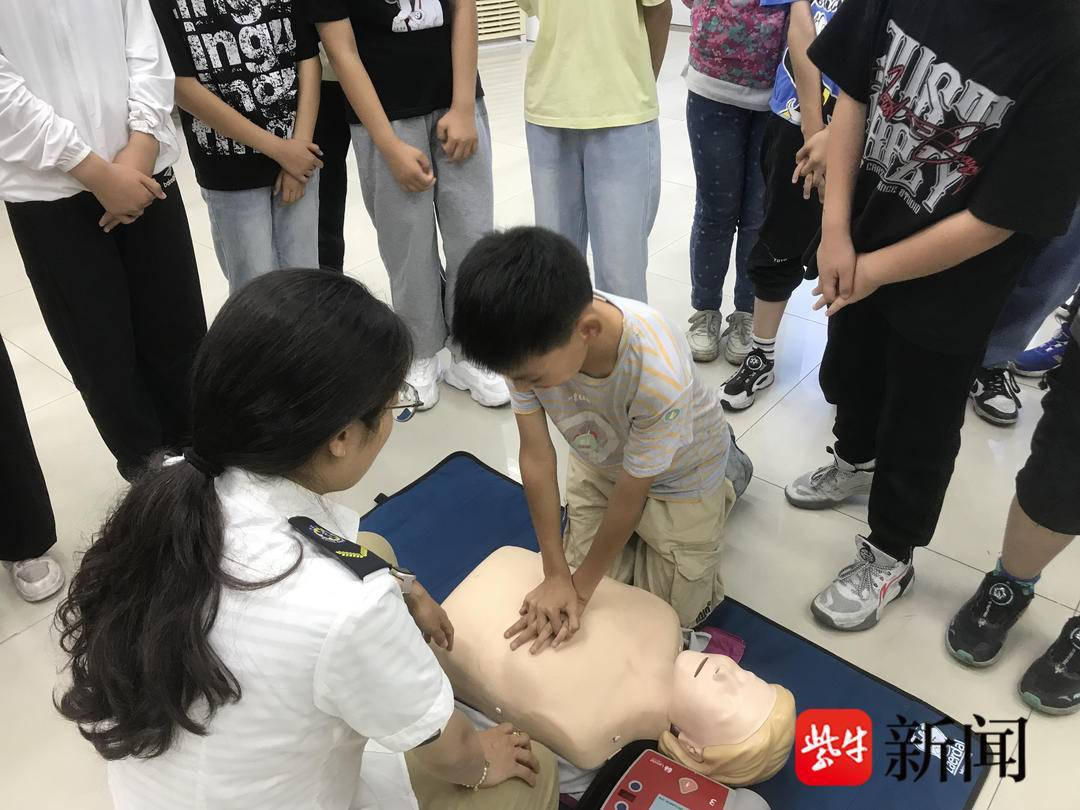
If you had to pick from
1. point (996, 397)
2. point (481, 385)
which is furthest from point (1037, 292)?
point (481, 385)

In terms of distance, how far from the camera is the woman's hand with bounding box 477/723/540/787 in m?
1.02

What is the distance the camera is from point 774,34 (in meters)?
1.67

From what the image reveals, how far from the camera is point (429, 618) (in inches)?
44.4

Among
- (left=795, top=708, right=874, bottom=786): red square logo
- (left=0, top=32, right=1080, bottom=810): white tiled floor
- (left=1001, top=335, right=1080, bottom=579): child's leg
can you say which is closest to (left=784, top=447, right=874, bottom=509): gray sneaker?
(left=0, top=32, right=1080, bottom=810): white tiled floor

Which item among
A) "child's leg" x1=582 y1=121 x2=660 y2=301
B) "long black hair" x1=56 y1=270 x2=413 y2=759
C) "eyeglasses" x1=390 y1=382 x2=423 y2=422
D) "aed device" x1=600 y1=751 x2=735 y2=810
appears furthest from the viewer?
"child's leg" x1=582 y1=121 x2=660 y2=301

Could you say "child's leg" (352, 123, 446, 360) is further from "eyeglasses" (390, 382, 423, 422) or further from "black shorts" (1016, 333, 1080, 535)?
"black shorts" (1016, 333, 1080, 535)

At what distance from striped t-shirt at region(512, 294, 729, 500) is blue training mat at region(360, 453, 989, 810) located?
378 millimetres

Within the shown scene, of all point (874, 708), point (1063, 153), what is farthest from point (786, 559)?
point (1063, 153)

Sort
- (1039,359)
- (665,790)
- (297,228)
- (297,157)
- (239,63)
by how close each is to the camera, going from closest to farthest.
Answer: (665,790), (239,63), (297,157), (297,228), (1039,359)

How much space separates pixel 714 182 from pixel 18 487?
1666mm

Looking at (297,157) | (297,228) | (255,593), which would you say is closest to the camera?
(255,593)

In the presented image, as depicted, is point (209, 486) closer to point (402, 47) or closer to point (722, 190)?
point (402, 47)

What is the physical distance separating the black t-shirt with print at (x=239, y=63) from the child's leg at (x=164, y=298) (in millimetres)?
145

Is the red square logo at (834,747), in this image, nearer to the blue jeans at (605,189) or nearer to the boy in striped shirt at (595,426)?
the boy in striped shirt at (595,426)
